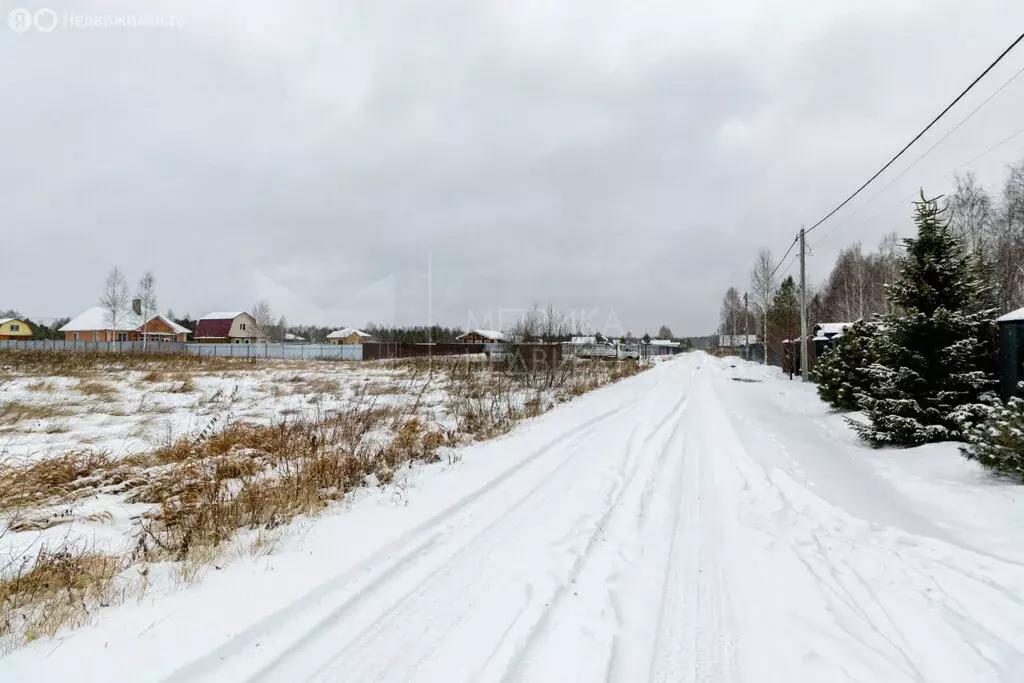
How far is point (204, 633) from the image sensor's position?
2.21 m

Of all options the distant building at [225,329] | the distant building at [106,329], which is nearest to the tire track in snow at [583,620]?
the distant building at [106,329]

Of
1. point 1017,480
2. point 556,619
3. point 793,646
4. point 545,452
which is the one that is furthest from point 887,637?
point 545,452

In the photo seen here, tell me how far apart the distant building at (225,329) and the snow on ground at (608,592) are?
68.4 m

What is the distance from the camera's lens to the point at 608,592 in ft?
9.04

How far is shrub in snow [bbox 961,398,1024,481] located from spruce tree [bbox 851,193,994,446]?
4.59ft

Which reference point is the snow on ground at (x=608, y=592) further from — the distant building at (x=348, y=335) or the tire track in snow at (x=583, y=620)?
the distant building at (x=348, y=335)

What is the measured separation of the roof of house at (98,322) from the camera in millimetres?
47725

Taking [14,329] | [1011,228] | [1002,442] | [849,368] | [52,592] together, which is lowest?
[52,592]

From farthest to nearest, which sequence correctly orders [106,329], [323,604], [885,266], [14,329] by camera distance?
[14,329] < [106,329] < [885,266] < [323,604]

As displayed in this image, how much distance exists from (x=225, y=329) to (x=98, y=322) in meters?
13.1

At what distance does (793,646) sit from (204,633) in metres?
2.97

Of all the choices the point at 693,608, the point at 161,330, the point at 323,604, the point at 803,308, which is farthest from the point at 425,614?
the point at 161,330

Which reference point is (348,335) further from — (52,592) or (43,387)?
(52,592)

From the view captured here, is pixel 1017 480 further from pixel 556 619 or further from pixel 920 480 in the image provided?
pixel 556 619
